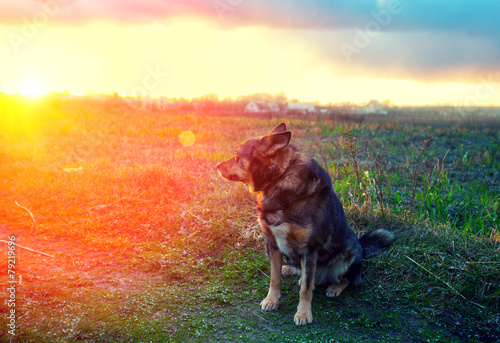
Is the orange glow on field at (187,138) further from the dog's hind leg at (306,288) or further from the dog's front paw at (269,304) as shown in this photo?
the dog's hind leg at (306,288)

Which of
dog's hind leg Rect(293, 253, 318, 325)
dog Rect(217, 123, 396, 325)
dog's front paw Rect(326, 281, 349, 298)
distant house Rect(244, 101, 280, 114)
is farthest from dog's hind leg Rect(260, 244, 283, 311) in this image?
distant house Rect(244, 101, 280, 114)

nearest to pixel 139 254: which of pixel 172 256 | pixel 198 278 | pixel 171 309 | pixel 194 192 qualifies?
pixel 172 256

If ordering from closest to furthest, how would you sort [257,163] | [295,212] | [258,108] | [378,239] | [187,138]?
[295,212]
[257,163]
[378,239]
[187,138]
[258,108]

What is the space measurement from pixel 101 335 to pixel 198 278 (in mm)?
1445

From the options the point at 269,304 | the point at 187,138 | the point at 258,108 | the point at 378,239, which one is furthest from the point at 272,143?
the point at 258,108

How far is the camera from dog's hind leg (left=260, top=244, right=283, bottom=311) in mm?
3738

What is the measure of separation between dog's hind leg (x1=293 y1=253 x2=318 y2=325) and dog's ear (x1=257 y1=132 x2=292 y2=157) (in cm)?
115

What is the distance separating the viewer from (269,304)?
3.80m

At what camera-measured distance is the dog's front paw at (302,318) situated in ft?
11.6

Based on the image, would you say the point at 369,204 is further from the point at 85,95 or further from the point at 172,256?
the point at 85,95

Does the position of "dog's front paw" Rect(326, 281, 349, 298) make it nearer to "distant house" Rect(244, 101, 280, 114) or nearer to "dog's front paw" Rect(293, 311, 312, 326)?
"dog's front paw" Rect(293, 311, 312, 326)

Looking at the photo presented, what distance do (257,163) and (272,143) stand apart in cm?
28

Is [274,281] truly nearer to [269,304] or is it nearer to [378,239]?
[269,304]

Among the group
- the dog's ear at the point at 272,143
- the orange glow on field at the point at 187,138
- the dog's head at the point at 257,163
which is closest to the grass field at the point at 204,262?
the dog's head at the point at 257,163
